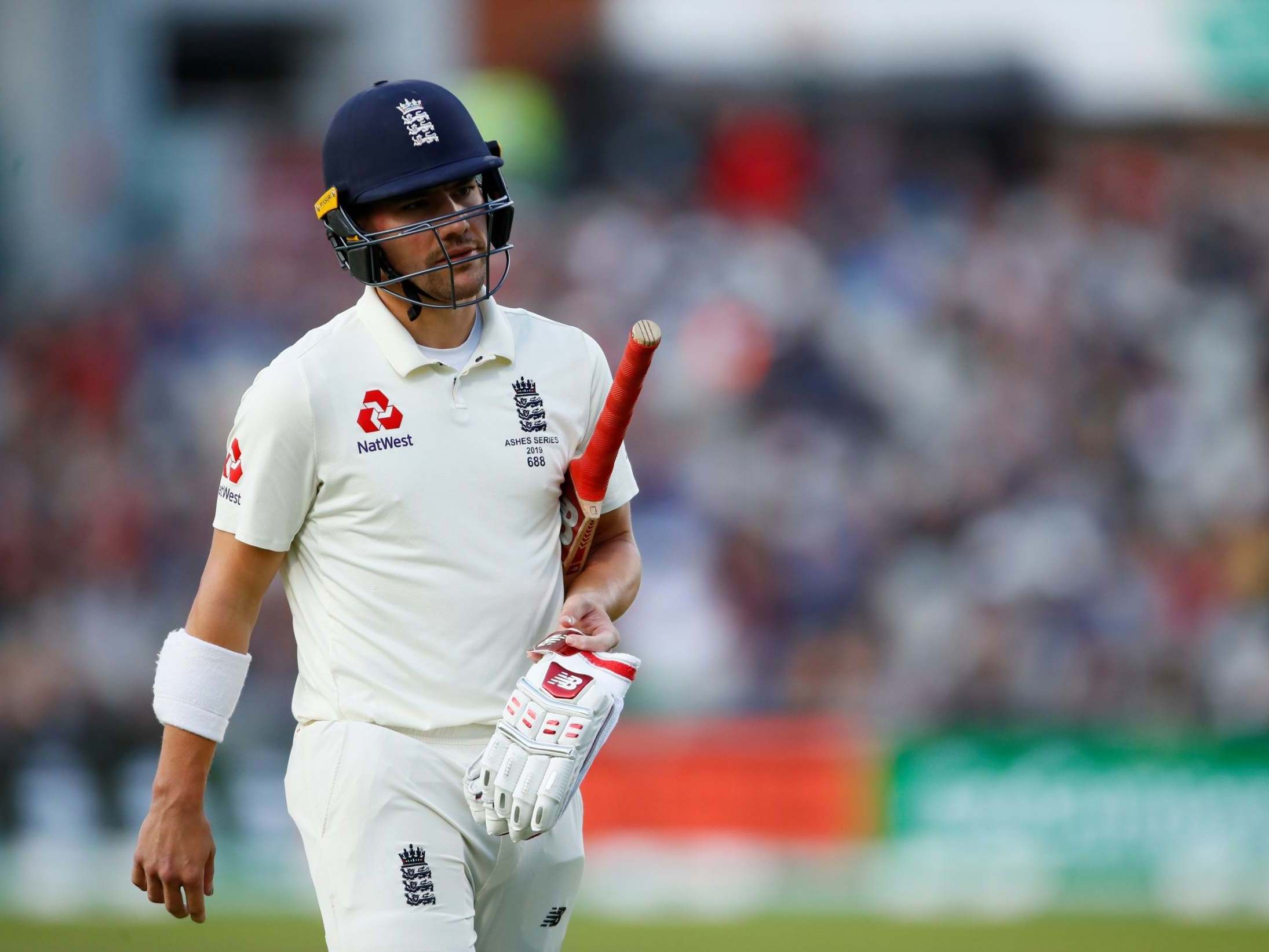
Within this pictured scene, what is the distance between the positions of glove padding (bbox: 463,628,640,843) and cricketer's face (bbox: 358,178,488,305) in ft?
2.46

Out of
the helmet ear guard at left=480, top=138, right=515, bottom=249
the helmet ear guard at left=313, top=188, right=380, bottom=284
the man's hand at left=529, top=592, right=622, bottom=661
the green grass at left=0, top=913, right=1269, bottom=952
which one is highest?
the helmet ear guard at left=480, top=138, right=515, bottom=249

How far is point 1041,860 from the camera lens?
10.4 meters

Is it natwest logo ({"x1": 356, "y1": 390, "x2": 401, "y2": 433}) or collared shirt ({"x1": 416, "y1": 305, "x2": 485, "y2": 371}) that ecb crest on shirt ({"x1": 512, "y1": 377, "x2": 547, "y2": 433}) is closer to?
collared shirt ({"x1": 416, "y1": 305, "x2": 485, "y2": 371})

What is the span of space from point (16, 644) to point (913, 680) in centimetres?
573

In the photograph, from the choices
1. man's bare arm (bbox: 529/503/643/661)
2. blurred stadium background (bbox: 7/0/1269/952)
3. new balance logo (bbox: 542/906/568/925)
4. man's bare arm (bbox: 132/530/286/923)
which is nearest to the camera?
man's bare arm (bbox: 132/530/286/923)

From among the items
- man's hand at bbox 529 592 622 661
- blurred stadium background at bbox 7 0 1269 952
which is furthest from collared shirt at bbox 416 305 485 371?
blurred stadium background at bbox 7 0 1269 952

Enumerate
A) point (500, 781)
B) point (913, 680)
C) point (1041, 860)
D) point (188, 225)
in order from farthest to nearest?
point (188, 225) < point (913, 680) < point (1041, 860) < point (500, 781)

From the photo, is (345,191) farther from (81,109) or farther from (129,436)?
(81,109)

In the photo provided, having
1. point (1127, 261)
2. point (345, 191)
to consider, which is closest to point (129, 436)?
point (1127, 261)

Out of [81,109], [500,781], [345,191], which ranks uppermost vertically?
[81,109]

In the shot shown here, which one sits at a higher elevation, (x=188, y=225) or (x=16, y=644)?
(x=188, y=225)

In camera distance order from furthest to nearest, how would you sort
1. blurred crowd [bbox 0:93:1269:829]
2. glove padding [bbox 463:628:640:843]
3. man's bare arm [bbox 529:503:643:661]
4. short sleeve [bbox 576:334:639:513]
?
blurred crowd [bbox 0:93:1269:829] → short sleeve [bbox 576:334:639:513] → man's bare arm [bbox 529:503:643:661] → glove padding [bbox 463:628:640:843]

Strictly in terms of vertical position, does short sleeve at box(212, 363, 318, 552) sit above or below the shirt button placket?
below

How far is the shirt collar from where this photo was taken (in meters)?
3.54
